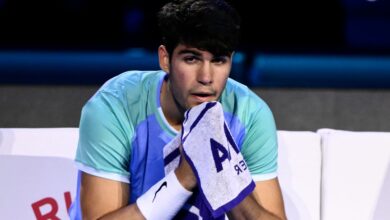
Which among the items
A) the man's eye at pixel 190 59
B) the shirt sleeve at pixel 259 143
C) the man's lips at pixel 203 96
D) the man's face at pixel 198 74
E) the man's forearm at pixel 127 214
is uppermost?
the man's eye at pixel 190 59

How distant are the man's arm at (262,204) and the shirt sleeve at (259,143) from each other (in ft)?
0.08

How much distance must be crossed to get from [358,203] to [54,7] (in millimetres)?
1389

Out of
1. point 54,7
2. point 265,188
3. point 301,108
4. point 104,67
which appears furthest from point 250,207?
point 54,7

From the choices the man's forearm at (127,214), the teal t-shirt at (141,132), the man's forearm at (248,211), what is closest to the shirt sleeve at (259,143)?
the teal t-shirt at (141,132)

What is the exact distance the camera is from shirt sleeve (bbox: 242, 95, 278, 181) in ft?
6.52

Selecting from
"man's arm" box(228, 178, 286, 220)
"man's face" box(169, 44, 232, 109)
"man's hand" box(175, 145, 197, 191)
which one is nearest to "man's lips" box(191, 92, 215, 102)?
"man's face" box(169, 44, 232, 109)

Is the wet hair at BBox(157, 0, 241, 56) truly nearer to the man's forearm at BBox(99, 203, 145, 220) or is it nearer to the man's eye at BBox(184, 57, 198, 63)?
the man's eye at BBox(184, 57, 198, 63)

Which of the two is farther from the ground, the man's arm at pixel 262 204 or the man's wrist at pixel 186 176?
the man's wrist at pixel 186 176

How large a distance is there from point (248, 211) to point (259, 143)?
20 cm

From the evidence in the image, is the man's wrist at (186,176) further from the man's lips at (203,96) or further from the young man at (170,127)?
the man's lips at (203,96)

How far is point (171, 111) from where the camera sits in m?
1.95

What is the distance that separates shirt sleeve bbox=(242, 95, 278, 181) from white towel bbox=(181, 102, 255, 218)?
220mm

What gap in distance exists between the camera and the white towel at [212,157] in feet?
5.74

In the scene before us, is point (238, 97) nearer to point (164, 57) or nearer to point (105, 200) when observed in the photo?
point (164, 57)
